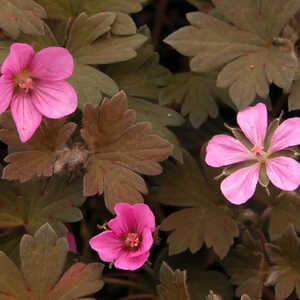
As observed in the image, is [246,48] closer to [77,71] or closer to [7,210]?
[77,71]

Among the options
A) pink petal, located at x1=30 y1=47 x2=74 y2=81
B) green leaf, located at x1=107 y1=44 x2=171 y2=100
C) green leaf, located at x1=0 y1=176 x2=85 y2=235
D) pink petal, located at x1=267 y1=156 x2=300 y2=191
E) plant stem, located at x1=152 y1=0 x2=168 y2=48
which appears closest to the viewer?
pink petal, located at x1=267 y1=156 x2=300 y2=191

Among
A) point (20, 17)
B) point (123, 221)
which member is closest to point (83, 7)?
point (20, 17)

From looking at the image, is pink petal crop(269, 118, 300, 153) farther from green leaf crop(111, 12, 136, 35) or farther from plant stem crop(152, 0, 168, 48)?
plant stem crop(152, 0, 168, 48)

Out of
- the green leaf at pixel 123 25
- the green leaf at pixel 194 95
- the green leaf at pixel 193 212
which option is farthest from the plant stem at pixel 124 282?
the green leaf at pixel 123 25

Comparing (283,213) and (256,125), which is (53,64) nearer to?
(256,125)

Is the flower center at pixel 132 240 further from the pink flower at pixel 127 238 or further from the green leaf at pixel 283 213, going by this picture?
the green leaf at pixel 283 213

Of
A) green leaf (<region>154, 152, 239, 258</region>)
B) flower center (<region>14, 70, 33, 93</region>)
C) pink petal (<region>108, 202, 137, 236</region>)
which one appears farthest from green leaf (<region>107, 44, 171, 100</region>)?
pink petal (<region>108, 202, 137, 236</region>)
